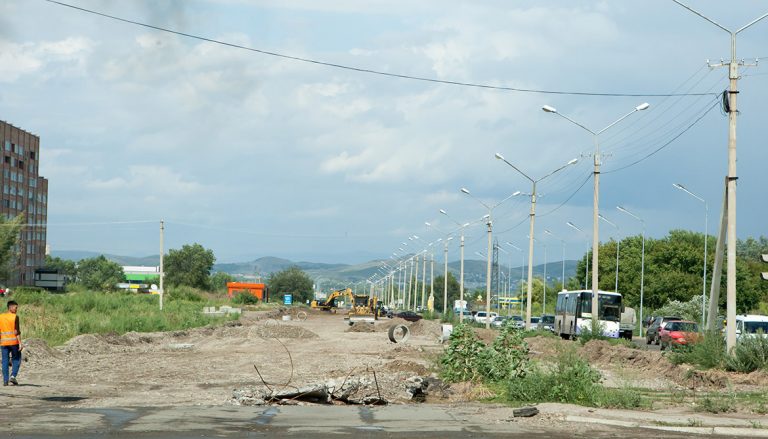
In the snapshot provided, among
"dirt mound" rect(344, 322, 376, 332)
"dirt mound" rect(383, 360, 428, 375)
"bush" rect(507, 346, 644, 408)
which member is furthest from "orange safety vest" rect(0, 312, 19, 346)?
"dirt mound" rect(344, 322, 376, 332)

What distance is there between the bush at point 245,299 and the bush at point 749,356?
373ft

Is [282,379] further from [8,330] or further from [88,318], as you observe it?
[88,318]

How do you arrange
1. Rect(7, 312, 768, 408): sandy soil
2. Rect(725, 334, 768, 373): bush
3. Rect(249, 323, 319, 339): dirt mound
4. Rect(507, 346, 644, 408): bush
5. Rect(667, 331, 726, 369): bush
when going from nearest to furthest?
Rect(507, 346, 644, 408): bush
Rect(7, 312, 768, 408): sandy soil
Rect(725, 334, 768, 373): bush
Rect(667, 331, 726, 369): bush
Rect(249, 323, 319, 339): dirt mound

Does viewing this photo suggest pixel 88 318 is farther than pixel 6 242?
No

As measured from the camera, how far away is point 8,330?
2248 cm

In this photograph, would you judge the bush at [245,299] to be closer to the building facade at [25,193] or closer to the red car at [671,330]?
the building facade at [25,193]

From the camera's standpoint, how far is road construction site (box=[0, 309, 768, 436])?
19266 mm

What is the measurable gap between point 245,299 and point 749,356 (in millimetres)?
117734

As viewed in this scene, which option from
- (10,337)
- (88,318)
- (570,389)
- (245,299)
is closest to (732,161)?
(570,389)

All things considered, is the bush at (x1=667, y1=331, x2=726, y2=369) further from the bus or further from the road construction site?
the bus

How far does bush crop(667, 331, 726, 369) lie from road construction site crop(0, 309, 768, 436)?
1.43ft

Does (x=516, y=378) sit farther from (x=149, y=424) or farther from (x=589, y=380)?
(x=149, y=424)

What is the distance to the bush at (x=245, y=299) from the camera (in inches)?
5463

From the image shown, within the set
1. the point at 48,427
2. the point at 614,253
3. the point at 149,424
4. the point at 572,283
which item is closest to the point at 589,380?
the point at 149,424
